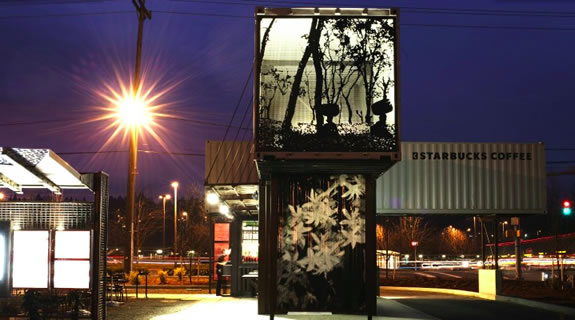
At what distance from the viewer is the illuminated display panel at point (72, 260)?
495 inches

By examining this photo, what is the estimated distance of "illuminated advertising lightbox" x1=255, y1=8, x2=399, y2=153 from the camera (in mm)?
13484

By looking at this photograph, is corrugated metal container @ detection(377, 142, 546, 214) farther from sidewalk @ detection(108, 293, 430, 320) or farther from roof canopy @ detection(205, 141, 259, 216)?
roof canopy @ detection(205, 141, 259, 216)

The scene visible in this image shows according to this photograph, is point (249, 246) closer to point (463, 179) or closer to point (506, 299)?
point (463, 179)

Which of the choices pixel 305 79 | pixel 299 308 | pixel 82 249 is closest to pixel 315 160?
pixel 305 79

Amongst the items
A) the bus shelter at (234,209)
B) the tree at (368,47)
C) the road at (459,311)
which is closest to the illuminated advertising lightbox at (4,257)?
the bus shelter at (234,209)

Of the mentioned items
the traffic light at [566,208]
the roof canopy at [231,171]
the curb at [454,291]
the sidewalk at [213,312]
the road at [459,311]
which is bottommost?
the curb at [454,291]

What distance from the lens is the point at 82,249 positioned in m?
12.6

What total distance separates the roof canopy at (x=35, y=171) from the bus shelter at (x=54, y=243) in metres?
0.03

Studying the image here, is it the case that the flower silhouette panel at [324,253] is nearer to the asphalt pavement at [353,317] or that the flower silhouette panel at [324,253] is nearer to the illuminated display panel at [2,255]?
the asphalt pavement at [353,317]

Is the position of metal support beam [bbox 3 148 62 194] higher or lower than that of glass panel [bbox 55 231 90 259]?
higher

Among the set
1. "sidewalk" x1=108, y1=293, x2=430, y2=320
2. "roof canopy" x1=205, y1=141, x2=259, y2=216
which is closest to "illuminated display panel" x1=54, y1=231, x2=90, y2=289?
"sidewalk" x1=108, y1=293, x2=430, y2=320

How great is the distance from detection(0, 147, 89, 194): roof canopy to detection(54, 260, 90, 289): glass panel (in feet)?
4.29

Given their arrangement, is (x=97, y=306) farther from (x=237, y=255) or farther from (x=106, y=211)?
(x=237, y=255)

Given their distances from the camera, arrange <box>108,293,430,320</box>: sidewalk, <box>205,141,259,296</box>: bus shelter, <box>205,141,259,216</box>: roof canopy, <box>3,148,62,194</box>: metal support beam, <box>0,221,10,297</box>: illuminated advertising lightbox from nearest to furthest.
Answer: <box>3,148,62,194</box>: metal support beam, <box>0,221,10,297</box>: illuminated advertising lightbox, <box>108,293,430,320</box>: sidewalk, <box>205,141,259,216</box>: roof canopy, <box>205,141,259,296</box>: bus shelter
